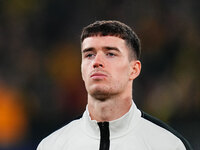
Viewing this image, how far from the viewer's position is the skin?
2.57 metres

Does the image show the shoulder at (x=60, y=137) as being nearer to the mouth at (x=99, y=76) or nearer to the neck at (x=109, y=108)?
the neck at (x=109, y=108)

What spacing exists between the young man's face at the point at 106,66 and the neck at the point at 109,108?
5 cm

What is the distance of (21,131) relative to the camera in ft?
20.8

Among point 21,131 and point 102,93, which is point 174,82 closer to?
point 21,131

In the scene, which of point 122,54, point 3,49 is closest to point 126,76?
point 122,54

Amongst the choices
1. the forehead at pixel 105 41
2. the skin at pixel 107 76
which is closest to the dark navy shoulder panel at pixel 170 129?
the skin at pixel 107 76

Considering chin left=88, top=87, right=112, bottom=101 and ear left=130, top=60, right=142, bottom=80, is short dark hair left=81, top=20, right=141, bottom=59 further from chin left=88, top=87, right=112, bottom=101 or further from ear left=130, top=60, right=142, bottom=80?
chin left=88, top=87, right=112, bottom=101

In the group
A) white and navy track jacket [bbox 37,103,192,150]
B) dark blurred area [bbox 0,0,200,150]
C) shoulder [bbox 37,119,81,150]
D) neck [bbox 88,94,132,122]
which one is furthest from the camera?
dark blurred area [bbox 0,0,200,150]

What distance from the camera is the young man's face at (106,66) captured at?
2566 millimetres

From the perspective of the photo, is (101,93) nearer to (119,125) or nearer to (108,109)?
(108,109)

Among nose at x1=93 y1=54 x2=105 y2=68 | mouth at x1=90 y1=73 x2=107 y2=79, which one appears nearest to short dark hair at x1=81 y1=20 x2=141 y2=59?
nose at x1=93 y1=54 x2=105 y2=68

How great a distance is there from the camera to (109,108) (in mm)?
2643

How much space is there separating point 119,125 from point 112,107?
0.15m

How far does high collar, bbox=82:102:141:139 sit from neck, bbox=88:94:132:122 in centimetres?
4
